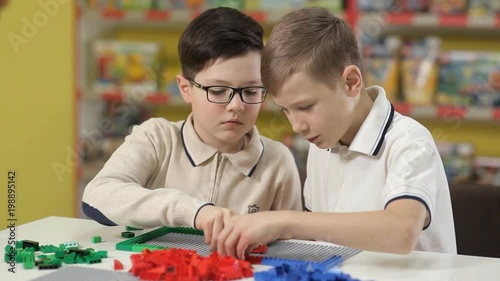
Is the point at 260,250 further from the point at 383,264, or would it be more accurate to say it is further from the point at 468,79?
the point at 468,79

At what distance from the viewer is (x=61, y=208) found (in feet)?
10.8

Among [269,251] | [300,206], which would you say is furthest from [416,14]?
[269,251]

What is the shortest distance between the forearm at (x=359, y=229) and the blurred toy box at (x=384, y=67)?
1.83m

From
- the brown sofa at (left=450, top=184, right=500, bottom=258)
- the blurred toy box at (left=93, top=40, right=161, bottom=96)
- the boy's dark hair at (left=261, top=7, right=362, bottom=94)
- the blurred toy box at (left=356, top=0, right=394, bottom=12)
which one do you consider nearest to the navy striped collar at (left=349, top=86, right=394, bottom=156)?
the boy's dark hair at (left=261, top=7, right=362, bottom=94)

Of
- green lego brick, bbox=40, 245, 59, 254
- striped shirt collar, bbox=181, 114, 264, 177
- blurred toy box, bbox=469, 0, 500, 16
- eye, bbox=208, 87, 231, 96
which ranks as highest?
blurred toy box, bbox=469, 0, 500, 16

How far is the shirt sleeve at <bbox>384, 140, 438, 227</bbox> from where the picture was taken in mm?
1263

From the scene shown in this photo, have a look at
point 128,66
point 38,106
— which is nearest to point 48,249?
point 38,106

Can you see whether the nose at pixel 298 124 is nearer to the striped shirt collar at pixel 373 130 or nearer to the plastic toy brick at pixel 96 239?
the striped shirt collar at pixel 373 130

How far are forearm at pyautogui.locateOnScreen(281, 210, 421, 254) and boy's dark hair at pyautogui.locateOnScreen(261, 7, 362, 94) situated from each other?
0.28 m

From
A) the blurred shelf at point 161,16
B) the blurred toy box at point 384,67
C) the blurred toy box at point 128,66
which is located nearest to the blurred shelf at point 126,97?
the blurred toy box at point 128,66

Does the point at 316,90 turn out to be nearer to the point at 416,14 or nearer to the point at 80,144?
the point at 416,14

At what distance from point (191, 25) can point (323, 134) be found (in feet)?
1.49

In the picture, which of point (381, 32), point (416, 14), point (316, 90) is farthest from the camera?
point (381, 32)

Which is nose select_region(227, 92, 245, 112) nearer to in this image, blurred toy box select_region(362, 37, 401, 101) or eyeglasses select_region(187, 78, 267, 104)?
eyeglasses select_region(187, 78, 267, 104)
